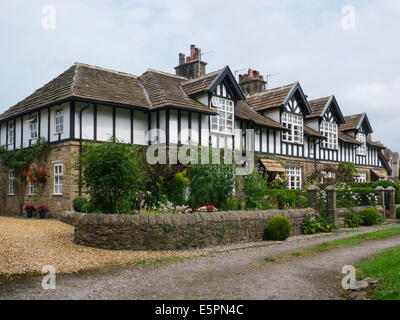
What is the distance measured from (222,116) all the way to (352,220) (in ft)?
26.7

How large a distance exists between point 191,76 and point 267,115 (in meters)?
5.23

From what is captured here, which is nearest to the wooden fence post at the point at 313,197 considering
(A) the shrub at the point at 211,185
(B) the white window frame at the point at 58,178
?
(A) the shrub at the point at 211,185

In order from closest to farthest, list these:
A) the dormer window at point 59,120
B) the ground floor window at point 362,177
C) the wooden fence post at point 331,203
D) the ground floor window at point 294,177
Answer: the wooden fence post at point 331,203 < the dormer window at point 59,120 < the ground floor window at point 294,177 < the ground floor window at point 362,177

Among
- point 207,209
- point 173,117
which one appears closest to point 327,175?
point 173,117

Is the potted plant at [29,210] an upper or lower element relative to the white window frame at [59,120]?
lower

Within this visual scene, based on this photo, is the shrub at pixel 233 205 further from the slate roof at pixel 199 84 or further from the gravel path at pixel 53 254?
the slate roof at pixel 199 84

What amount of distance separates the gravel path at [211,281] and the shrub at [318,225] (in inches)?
167

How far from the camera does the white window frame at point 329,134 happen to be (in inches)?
1013

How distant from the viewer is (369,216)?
14961 millimetres

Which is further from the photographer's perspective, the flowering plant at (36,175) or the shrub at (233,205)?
the flowering plant at (36,175)

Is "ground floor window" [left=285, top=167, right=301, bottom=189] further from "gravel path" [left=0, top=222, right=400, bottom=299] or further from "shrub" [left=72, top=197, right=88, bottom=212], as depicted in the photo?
"gravel path" [left=0, top=222, right=400, bottom=299]

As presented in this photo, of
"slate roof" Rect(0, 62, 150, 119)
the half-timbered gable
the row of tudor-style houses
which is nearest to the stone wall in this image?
the row of tudor-style houses

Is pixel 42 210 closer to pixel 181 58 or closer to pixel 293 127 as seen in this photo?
pixel 181 58
